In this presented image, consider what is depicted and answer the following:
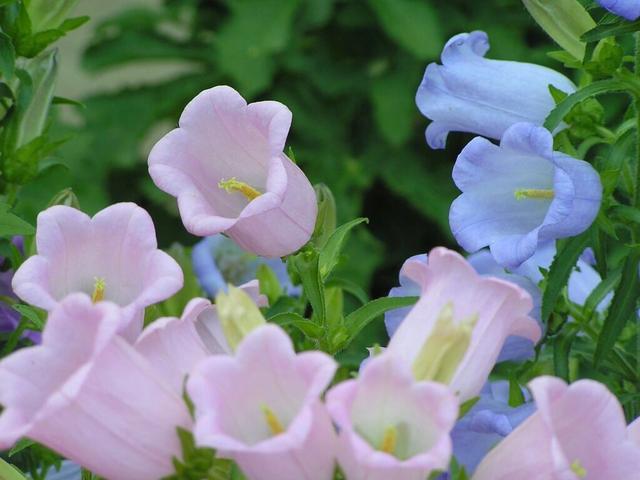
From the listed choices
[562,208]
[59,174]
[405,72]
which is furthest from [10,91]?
[405,72]

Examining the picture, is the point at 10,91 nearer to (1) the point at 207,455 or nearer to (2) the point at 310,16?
(1) the point at 207,455

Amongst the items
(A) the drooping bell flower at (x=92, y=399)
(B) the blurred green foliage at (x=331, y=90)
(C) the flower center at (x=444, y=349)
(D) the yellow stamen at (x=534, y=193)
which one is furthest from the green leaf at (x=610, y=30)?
(B) the blurred green foliage at (x=331, y=90)

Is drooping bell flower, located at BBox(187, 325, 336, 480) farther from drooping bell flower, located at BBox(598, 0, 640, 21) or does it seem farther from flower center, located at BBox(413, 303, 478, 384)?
drooping bell flower, located at BBox(598, 0, 640, 21)

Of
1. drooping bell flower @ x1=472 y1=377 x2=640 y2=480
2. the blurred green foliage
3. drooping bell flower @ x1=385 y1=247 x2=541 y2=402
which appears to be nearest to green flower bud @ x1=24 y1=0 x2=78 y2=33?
drooping bell flower @ x1=385 y1=247 x2=541 y2=402

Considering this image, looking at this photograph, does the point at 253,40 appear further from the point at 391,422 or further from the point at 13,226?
the point at 391,422

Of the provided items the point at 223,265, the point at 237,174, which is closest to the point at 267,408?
the point at 237,174

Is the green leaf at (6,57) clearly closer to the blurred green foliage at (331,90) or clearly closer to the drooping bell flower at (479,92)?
the drooping bell flower at (479,92)
